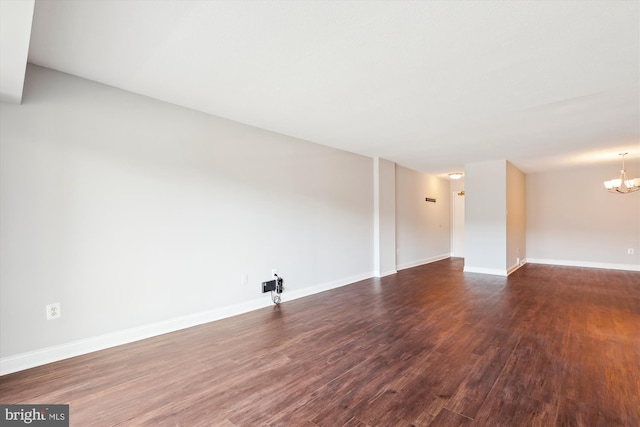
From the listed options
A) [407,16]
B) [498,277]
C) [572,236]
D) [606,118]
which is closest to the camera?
[407,16]

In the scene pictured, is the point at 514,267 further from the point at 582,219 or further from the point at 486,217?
the point at 582,219

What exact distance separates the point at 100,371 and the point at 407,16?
343cm

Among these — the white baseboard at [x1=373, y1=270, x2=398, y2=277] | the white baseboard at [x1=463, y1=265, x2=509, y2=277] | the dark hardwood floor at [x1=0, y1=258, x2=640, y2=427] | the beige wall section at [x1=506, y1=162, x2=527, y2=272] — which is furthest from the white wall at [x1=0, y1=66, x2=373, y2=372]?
the beige wall section at [x1=506, y1=162, x2=527, y2=272]

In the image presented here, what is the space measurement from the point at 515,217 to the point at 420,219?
2.17 metres

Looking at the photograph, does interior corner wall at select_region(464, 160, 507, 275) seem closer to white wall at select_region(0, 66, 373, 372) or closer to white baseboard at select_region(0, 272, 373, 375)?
white wall at select_region(0, 66, 373, 372)

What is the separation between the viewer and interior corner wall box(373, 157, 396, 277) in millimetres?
5891

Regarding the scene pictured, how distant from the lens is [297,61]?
231cm

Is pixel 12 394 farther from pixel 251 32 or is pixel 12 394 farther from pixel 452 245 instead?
pixel 452 245

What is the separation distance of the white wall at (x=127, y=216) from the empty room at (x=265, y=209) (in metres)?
0.02

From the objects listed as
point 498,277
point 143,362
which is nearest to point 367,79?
point 143,362

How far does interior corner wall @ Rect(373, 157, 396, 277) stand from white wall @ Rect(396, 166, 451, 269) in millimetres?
504

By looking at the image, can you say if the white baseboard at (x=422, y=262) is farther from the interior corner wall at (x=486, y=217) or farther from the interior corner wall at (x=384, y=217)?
the interior corner wall at (x=486, y=217)

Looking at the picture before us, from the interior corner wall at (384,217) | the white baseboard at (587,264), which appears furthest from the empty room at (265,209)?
the white baseboard at (587,264)

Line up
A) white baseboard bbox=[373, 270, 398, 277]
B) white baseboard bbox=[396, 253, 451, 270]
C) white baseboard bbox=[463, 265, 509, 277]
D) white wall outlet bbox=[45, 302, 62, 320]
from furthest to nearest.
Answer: white baseboard bbox=[396, 253, 451, 270]
white baseboard bbox=[463, 265, 509, 277]
white baseboard bbox=[373, 270, 398, 277]
white wall outlet bbox=[45, 302, 62, 320]
